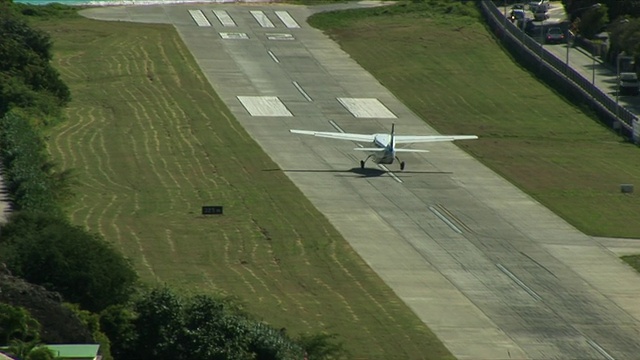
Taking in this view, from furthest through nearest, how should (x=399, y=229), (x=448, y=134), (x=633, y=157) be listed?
(x=448, y=134) < (x=633, y=157) < (x=399, y=229)

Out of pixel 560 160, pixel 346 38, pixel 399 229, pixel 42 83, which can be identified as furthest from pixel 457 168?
pixel 346 38

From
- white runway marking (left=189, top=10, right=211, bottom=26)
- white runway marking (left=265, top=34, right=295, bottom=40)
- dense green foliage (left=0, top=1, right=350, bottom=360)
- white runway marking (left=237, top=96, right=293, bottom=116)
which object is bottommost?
white runway marking (left=189, top=10, right=211, bottom=26)

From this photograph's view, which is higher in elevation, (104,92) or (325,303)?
(325,303)

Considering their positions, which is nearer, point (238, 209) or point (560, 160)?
point (238, 209)

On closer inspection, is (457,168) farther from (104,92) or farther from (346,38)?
(346,38)

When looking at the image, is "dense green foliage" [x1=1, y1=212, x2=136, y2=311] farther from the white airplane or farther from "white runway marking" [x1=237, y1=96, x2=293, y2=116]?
"white runway marking" [x1=237, y1=96, x2=293, y2=116]

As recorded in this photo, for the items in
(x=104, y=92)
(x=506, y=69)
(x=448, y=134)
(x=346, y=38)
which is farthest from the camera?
(x=346, y=38)

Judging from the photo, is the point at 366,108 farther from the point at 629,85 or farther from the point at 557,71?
the point at 629,85

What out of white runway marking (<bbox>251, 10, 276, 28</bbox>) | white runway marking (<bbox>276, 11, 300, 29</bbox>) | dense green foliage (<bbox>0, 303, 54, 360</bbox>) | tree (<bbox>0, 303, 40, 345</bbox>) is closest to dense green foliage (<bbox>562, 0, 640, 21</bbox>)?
white runway marking (<bbox>276, 11, 300, 29</bbox>)
